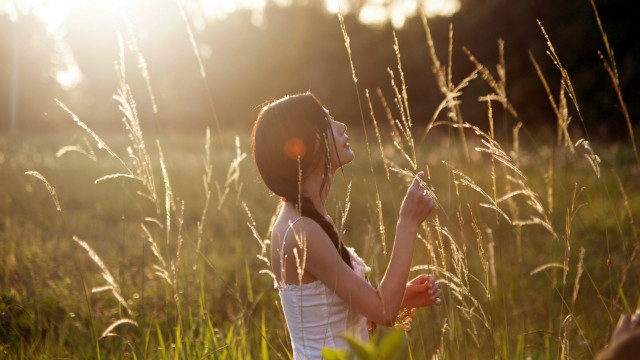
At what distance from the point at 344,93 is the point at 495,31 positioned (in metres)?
6.63

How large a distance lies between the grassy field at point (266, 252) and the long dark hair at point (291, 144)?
169 millimetres

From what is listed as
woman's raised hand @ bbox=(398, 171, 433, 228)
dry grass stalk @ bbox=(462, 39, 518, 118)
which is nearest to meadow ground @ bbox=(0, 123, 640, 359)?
woman's raised hand @ bbox=(398, 171, 433, 228)

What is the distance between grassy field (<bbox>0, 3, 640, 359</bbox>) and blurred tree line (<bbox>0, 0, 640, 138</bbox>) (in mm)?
5271

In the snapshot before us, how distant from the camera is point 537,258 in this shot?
203 inches

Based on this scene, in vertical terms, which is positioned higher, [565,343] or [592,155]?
[592,155]

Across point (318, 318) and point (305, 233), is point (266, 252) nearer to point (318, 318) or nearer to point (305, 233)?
point (318, 318)

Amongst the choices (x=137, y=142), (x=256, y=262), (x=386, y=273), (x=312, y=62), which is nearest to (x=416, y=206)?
(x=386, y=273)

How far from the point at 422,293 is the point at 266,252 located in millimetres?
3165

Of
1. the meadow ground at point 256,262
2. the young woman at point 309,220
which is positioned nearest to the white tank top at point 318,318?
the young woman at point 309,220

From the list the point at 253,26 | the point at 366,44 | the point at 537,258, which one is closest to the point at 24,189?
the point at 537,258

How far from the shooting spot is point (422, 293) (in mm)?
2078

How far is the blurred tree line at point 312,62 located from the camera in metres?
17.5

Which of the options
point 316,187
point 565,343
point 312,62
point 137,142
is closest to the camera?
point 565,343

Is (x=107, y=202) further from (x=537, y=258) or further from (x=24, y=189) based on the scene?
(x=537, y=258)
